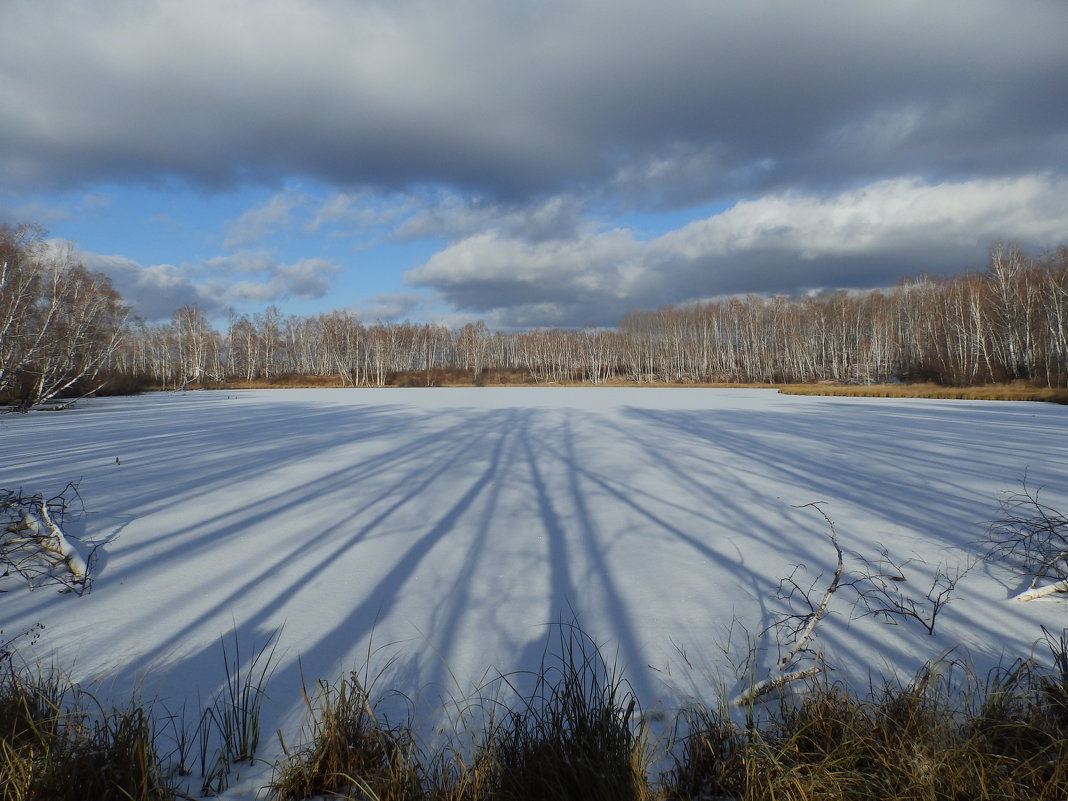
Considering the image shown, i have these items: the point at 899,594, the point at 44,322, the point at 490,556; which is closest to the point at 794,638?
the point at 899,594

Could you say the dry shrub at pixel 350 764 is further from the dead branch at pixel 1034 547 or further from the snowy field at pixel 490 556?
the dead branch at pixel 1034 547

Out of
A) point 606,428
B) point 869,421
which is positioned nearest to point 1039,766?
point 606,428

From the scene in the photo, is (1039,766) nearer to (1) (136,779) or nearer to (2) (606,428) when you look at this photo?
(1) (136,779)

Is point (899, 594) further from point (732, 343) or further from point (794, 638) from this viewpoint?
point (732, 343)

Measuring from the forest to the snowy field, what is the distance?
15.3 meters

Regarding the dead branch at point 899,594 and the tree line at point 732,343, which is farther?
the tree line at point 732,343

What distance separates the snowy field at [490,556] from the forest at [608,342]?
15.3 meters

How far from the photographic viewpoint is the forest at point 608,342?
2016cm

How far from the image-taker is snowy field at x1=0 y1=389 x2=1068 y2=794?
262 centimetres

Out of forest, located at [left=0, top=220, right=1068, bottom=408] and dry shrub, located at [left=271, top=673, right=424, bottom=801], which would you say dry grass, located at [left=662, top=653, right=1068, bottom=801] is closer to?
dry shrub, located at [left=271, top=673, right=424, bottom=801]

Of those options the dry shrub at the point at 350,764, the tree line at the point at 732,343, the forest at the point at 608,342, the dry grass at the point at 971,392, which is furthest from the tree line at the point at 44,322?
the dry grass at the point at 971,392

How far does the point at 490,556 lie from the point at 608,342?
2407 inches

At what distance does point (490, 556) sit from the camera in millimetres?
3947

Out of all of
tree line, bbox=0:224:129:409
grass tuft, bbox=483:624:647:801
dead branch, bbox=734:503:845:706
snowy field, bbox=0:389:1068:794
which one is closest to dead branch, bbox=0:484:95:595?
snowy field, bbox=0:389:1068:794
